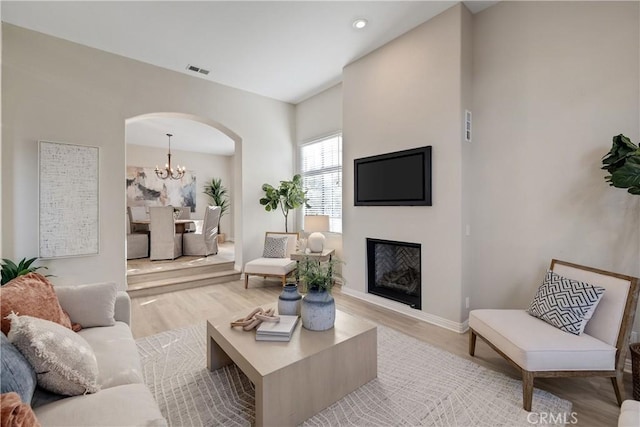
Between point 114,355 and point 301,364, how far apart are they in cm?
107

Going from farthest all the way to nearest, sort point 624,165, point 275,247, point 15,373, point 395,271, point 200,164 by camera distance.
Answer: point 200,164 < point 275,247 < point 395,271 < point 624,165 < point 15,373

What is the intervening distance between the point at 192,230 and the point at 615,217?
6.66 metres

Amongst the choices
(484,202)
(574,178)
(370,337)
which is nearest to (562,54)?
(574,178)

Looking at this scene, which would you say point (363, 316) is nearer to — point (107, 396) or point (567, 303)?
point (567, 303)

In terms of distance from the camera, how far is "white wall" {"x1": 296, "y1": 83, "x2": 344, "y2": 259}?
470 cm

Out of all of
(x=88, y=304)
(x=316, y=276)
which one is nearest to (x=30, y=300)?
(x=88, y=304)

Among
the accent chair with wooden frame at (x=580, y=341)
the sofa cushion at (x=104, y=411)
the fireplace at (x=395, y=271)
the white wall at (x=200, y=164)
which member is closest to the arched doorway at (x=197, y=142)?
the white wall at (x=200, y=164)

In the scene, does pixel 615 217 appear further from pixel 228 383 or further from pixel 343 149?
pixel 228 383

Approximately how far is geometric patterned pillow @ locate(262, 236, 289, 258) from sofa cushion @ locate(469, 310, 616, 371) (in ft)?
10.8

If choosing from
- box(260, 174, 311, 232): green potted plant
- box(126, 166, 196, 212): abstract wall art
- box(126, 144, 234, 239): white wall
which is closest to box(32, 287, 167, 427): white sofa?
box(260, 174, 311, 232): green potted plant

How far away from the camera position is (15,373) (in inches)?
42.7

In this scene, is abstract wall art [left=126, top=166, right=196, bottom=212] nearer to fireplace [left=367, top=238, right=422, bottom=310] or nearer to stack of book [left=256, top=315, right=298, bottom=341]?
fireplace [left=367, top=238, right=422, bottom=310]

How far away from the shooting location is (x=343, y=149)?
13.8 feet

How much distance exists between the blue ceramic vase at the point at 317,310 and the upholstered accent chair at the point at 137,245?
16.4 ft
